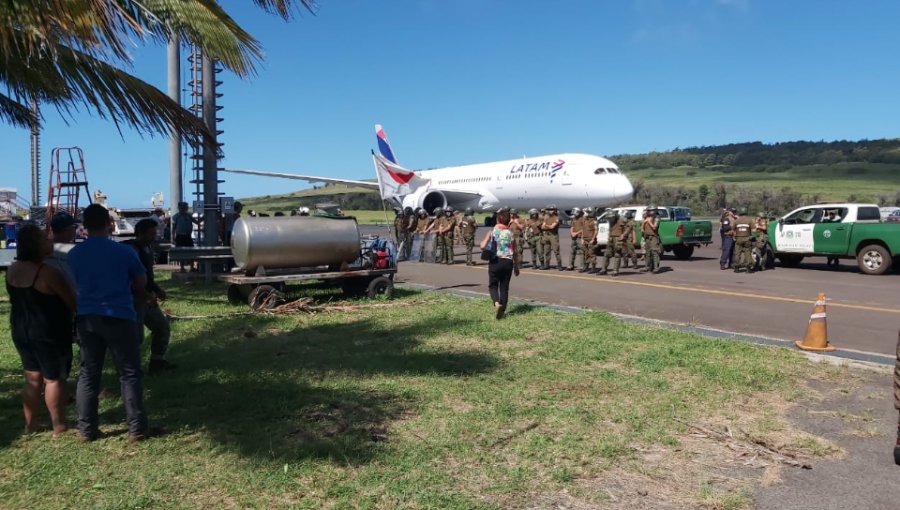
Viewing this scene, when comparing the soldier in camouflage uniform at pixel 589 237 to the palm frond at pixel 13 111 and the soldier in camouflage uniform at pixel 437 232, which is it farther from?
the palm frond at pixel 13 111

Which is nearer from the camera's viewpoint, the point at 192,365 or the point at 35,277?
the point at 35,277

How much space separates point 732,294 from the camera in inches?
536

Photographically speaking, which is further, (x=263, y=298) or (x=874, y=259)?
(x=874, y=259)

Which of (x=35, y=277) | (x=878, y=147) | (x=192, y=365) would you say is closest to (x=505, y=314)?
(x=192, y=365)

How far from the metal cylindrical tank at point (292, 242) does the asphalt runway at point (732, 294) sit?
3494mm

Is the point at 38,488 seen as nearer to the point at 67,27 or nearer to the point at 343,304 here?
the point at 67,27

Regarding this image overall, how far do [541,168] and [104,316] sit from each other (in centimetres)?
3251

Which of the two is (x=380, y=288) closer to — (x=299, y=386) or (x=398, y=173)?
(x=299, y=386)

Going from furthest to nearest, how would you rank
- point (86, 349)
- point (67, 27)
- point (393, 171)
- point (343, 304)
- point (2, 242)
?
1. point (393, 171)
2. point (2, 242)
3. point (343, 304)
4. point (86, 349)
5. point (67, 27)

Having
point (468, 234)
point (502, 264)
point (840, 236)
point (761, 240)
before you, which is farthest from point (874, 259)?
point (502, 264)

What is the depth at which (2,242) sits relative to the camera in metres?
20.2

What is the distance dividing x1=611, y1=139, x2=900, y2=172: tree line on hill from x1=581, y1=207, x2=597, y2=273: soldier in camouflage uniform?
118 metres

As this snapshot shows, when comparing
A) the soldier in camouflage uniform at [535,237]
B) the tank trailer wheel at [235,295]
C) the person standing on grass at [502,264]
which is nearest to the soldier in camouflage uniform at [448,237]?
the soldier in camouflage uniform at [535,237]

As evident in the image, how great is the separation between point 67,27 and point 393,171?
38545 mm
